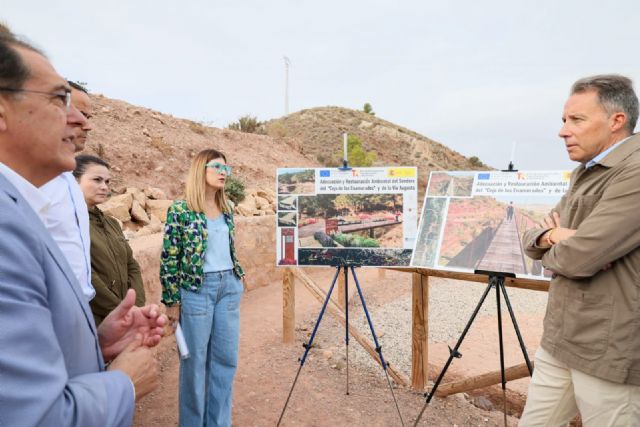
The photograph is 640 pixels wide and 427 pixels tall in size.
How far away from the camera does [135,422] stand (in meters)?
3.35

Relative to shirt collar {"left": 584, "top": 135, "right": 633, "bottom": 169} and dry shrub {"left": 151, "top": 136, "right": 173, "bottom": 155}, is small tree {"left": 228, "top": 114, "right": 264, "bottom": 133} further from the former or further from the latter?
shirt collar {"left": 584, "top": 135, "right": 633, "bottom": 169}

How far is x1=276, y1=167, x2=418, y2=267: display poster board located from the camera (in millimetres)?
3418

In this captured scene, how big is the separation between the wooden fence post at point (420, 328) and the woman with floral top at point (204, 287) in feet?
5.68

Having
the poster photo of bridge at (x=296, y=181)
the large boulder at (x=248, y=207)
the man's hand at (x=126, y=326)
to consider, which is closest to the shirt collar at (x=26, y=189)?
the man's hand at (x=126, y=326)

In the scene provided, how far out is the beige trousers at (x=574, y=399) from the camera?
1739mm

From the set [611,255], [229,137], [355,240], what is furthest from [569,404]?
[229,137]

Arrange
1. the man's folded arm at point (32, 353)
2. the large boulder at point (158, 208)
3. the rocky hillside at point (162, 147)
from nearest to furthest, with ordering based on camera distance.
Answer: the man's folded arm at point (32, 353)
the large boulder at point (158, 208)
the rocky hillside at point (162, 147)

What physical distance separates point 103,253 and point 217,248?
735mm

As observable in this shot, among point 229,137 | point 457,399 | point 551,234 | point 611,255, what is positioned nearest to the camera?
point 611,255

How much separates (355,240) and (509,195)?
1282 millimetres

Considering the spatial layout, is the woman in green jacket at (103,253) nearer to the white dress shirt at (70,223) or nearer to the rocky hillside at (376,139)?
the white dress shirt at (70,223)

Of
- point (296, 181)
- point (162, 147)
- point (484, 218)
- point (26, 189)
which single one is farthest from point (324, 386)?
point (162, 147)

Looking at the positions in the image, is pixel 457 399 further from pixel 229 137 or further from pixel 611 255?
pixel 229 137

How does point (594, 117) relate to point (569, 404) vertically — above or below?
above
